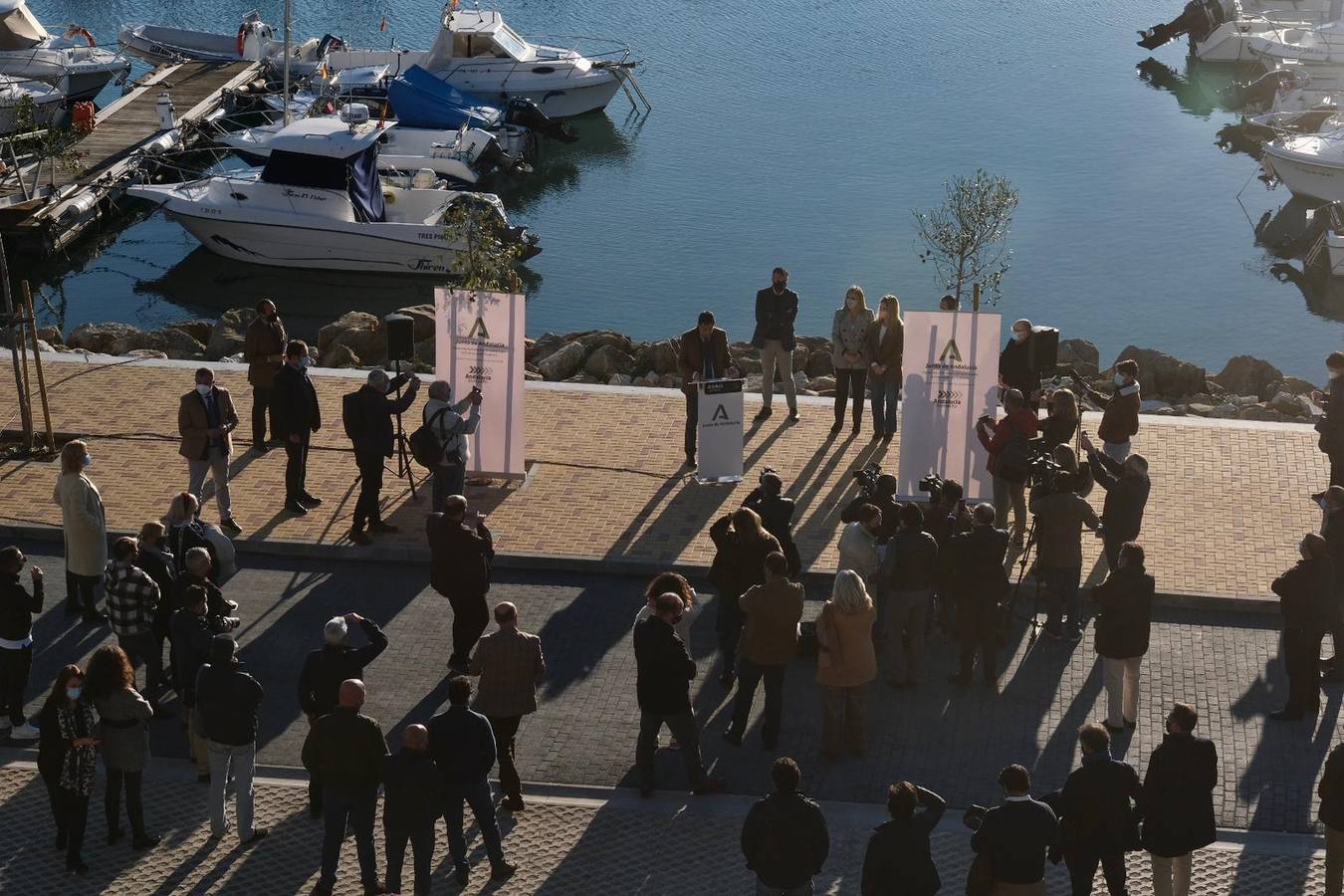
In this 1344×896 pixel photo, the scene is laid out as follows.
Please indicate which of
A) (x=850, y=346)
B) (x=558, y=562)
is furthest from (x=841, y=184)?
(x=558, y=562)

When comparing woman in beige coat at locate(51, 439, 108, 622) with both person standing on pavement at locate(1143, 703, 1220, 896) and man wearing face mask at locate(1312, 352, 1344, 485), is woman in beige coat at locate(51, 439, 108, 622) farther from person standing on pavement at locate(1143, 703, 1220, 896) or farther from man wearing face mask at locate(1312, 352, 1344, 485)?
man wearing face mask at locate(1312, 352, 1344, 485)

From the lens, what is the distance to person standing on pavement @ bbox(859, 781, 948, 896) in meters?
9.01

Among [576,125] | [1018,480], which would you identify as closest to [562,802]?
[1018,480]

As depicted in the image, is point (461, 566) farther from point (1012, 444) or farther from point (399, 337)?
point (1012, 444)

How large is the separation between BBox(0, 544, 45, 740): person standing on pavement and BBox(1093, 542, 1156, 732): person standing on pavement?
7.28 meters

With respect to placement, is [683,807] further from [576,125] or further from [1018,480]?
[576,125]

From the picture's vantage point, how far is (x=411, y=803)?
992cm

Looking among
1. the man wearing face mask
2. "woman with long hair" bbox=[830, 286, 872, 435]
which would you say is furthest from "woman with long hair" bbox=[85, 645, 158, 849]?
the man wearing face mask

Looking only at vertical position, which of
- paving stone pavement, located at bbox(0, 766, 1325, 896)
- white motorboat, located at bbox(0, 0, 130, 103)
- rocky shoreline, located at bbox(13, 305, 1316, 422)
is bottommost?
paving stone pavement, located at bbox(0, 766, 1325, 896)

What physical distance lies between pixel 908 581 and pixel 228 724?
15.8ft

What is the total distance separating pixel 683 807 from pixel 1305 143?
115ft

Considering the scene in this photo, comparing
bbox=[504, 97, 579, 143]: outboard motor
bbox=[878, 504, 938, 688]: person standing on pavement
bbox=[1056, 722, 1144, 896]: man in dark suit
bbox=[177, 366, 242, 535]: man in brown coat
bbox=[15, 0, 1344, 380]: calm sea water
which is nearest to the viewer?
bbox=[1056, 722, 1144, 896]: man in dark suit

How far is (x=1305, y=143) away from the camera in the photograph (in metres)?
41.6

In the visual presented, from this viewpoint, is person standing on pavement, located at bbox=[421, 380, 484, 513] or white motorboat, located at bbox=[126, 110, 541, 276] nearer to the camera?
person standing on pavement, located at bbox=[421, 380, 484, 513]
